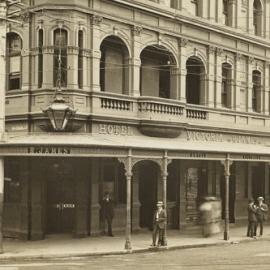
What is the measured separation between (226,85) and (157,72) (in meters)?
4.50

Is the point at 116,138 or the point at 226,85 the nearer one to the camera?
the point at 116,138

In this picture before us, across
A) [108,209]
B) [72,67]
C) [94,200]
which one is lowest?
[108,209]

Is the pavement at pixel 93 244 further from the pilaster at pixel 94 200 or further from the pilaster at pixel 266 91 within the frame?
the pilaster at pixel 266 91

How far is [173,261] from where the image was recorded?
1869 centimetres

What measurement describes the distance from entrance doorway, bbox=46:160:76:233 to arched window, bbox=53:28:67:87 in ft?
10.7

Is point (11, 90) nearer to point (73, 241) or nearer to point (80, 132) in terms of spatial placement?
point (80, 132)

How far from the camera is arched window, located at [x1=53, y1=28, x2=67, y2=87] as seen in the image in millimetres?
23047

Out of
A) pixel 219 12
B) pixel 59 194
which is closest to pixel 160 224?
pixel 59 194

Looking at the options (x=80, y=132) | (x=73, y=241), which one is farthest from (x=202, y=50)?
(x=73, y=241)

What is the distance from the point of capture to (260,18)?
32594 millimetres

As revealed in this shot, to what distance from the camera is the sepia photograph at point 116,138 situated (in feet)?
67.5

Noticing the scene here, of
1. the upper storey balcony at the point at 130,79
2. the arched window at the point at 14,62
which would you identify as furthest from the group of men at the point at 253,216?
the arched window at the point at 14,62

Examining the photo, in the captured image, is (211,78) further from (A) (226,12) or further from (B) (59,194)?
(B) (59,194)

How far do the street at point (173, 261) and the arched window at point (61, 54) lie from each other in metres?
6.80
